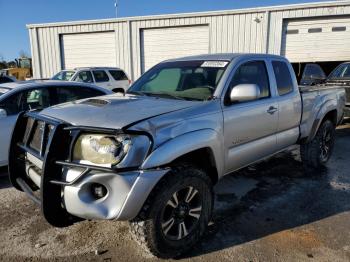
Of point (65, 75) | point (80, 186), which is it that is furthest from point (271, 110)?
point (65, 75)

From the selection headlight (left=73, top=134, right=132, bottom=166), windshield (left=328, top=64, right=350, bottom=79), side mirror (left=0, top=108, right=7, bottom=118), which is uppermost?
windshield (left=328, top=64, right=350, bottom=79)

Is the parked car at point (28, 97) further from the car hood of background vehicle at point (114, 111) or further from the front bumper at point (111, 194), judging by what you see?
the front bumper at point (111, 194)

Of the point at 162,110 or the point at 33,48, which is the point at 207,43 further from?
the point at 162,110

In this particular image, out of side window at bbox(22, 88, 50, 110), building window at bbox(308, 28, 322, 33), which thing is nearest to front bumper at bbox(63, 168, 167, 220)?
side window at bbox(22, 88, 50, 110)

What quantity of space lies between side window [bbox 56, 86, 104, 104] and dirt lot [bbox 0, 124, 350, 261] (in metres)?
1.74

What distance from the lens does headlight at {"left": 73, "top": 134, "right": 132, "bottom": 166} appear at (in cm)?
246

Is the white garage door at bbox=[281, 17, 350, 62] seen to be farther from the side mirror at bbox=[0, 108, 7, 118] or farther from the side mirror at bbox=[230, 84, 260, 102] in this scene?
the side mirror at bbox=[0, 108, 7, 118]

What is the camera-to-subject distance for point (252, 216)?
3789mm

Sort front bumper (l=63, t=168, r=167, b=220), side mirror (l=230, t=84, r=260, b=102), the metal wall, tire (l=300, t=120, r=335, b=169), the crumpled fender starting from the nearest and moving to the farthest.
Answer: front bumper (l=63, t=168, r=167, b=220) → the crumpled fender → side mirror (l=230, t=84, r=260, b=102) → tire (l=300, t=120, r=335, b=169) → the metal wall

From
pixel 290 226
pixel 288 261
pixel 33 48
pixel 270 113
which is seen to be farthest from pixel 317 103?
pixel 33 48

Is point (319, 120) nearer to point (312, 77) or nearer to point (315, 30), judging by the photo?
point (312, 77)

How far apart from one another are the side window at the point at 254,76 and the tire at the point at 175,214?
4.09ft

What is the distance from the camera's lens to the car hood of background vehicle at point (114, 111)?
2639 mm

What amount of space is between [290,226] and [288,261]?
66cm
